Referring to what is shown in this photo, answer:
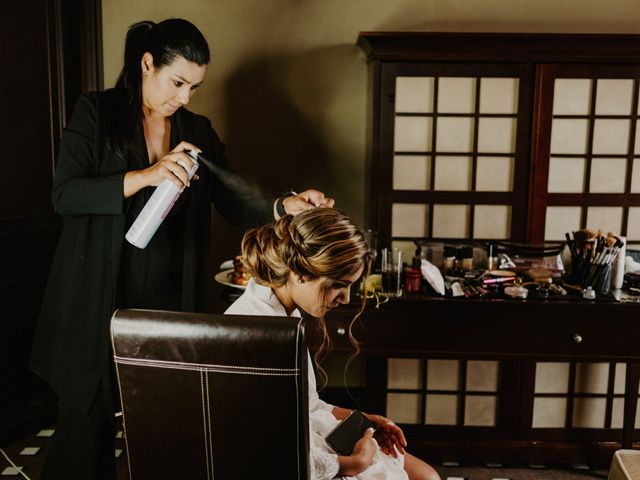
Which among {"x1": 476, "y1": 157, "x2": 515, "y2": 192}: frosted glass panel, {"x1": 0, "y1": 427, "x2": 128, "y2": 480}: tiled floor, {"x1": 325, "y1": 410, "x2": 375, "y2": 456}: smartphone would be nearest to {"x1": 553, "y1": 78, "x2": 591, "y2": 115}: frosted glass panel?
{"x1": 476, "y1": 157, "x2": 515, "y2": 192}: frosted glass panel

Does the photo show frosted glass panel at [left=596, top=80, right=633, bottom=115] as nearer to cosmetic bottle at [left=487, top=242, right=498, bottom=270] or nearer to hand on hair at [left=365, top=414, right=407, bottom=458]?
cosmetic bottle at [left=487, top=242, right=498, bottom=270]

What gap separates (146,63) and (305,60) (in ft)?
3.95

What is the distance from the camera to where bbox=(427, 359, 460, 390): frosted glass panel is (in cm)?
277

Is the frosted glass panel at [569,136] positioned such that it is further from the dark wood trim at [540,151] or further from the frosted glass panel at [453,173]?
the frosted glass panel at [453,173]

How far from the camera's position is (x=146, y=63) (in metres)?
1.95

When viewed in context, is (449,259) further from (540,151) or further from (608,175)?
(608,175)

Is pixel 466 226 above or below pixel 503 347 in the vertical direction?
above

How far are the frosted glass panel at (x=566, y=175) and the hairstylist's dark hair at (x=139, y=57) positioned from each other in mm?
1572

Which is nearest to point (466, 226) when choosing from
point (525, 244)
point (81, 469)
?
point (525, 244)

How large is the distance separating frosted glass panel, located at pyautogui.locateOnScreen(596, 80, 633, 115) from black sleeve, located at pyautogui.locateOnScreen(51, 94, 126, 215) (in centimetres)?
197

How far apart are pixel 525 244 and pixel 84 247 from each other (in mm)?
1783

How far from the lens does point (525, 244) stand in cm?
268

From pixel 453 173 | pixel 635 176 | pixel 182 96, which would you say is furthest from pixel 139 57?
pixel 635 176

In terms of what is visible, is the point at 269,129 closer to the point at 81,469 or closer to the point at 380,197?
the point at 380,197
